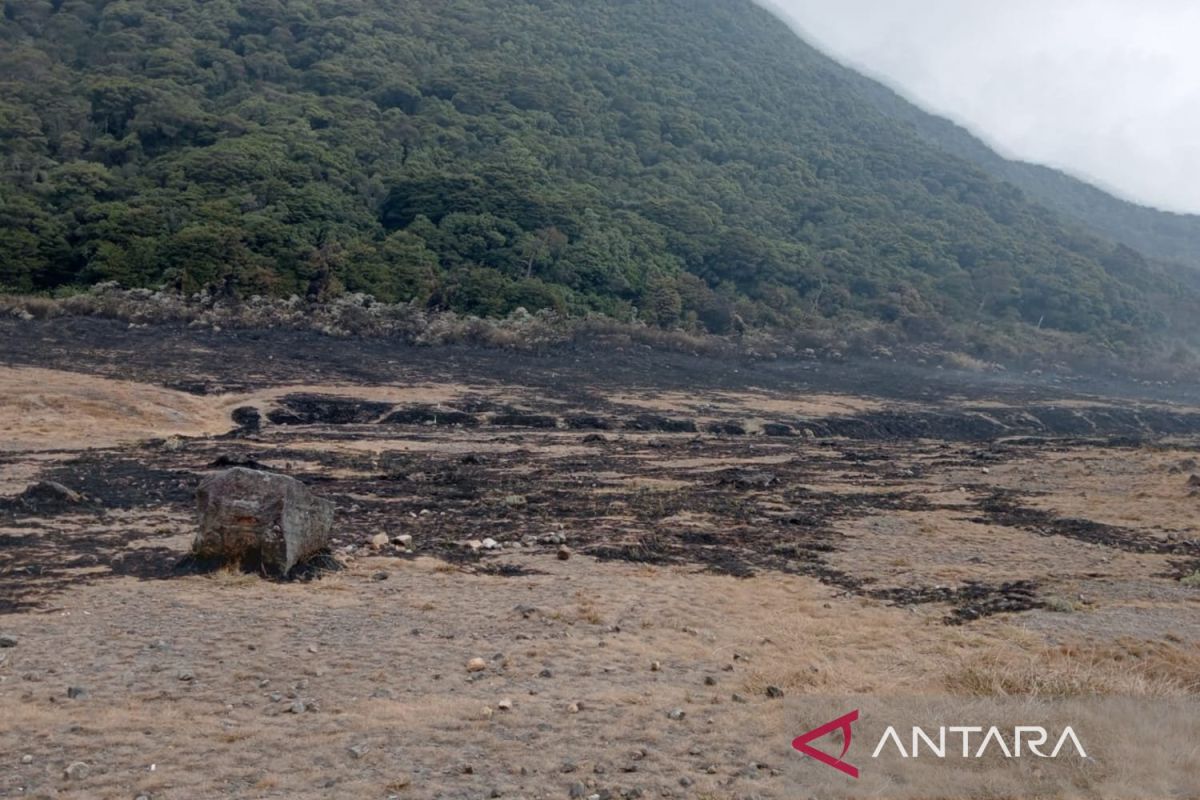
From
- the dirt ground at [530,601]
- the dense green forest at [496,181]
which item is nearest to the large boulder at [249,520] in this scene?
the dirt ground at [530,601]

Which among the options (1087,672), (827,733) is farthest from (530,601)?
(1087,672)

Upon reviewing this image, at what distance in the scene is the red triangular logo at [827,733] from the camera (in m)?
5.69

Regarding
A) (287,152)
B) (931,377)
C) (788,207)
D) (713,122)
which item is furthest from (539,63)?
(931,377)

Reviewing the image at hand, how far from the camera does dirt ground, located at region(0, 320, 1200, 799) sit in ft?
19.0

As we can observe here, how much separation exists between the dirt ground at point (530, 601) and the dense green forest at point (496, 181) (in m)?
17.5

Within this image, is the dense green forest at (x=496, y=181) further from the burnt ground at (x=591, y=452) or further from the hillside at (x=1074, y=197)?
the hillside at (x=1074, y=197)

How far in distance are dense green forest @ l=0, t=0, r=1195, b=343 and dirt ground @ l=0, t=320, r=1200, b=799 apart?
17.5 m

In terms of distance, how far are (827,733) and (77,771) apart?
4577 mm

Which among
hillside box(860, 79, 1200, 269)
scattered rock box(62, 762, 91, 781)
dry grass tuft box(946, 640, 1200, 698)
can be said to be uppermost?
hillside box(860, 79, 1200, 269)

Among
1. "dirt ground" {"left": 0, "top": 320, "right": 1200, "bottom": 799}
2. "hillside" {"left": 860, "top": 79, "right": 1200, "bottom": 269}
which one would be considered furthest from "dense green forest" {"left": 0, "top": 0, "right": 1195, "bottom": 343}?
"hillside" {"left": 860, "top": 79, "right": 1200, "bottom": 269}

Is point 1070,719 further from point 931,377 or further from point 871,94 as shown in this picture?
point 871,94

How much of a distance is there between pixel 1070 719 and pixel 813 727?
5.55 feet

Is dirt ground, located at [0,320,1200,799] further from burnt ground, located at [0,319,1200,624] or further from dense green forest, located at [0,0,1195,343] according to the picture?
dense green forest, located at [0,0,1195,343]

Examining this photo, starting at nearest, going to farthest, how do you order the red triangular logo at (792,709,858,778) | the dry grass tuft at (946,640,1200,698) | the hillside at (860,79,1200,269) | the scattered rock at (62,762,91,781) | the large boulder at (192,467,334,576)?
the scattered rock at (62,762,91,781) → the red triangular logo at (792,709,858,778) → the dry grass tuft at (946,640,1200,698) → the large boulder at (192,467,334,576) → the hillside at (860,79,1200,269)
